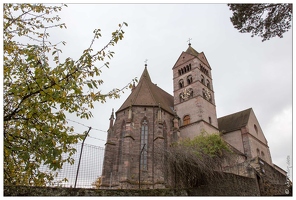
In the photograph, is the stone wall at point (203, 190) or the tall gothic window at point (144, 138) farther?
the tall gothic window at point (144, 138)

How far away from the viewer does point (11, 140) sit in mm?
6035

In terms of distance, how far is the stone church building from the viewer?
63.9ft

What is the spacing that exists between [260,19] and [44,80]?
772 cm

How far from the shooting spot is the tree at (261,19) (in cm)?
838

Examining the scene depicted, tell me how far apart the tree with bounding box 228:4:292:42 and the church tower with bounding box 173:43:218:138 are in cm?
1821

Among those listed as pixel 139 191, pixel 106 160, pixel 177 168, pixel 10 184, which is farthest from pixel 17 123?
pixel 106 160

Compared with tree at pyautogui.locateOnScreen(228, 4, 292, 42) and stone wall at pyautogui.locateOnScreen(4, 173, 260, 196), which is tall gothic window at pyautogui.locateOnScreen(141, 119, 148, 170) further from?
tree at pyautogui.locateOnScreen(228, 4, 292, 42)

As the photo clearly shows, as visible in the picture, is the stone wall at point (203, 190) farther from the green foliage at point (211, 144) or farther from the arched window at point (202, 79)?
the arched window at point (202, 79)

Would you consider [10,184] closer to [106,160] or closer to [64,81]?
[64,81]

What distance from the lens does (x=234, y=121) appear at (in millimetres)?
32031

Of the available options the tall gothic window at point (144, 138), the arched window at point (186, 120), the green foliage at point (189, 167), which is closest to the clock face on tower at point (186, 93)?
the arched window at point (186, 120)

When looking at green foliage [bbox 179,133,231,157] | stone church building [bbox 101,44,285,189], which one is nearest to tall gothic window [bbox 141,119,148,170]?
stone church building [bbox 101,44,285,189]

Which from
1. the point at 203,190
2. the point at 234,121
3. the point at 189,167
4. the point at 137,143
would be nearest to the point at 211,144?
the point at 189,167

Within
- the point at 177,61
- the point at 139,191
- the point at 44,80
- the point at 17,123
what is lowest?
the point at 139,191
